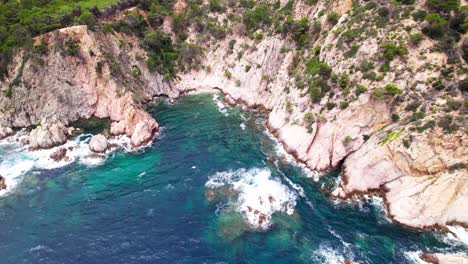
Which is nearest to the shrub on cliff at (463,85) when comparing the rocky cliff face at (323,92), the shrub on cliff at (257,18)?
the rocky cliff face at (323,92)

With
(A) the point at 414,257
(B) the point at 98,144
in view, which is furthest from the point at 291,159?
(B) the point at 98,144

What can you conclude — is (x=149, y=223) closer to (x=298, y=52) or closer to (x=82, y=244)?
(x=82, y=244)

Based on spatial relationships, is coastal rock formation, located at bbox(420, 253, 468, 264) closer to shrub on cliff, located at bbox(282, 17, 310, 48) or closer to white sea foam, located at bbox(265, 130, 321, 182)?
white sea foam, located at bbox(265, 130, 321, 182)

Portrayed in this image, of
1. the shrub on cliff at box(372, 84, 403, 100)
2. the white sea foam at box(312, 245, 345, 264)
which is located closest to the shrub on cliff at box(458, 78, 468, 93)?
the shrub on cliff at box(372, 84, 403, 100)

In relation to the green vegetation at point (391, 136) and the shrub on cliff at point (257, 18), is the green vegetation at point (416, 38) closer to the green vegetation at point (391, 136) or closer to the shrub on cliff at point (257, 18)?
the green vegetation at point (391, 136)

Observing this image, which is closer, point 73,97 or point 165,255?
point 165,255

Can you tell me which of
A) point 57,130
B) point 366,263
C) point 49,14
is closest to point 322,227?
point 366,263
